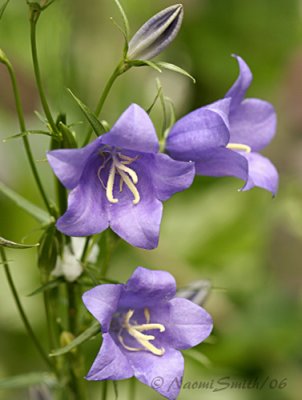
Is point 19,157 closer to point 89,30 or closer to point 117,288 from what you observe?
point 89,30

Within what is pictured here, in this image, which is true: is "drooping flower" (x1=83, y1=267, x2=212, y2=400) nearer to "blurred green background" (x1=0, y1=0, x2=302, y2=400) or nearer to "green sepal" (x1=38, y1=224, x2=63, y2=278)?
"green sepal" (x1=38, y1=224, x2=63, y2=278)

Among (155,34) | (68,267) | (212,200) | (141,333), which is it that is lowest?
(212,200)

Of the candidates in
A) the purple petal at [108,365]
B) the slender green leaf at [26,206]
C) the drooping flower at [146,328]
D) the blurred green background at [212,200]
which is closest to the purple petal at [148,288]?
the drooping flower at [146,328]

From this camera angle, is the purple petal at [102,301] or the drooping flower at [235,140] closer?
the purple petal at [102,301]

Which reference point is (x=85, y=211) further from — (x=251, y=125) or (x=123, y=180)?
(x=251, y=125)

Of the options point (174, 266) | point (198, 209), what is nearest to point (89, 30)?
point (198, 209)

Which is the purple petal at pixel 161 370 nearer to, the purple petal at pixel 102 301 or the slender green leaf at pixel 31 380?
the purple petal at pixel 102 301

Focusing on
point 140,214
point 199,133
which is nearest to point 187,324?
point 140,214
